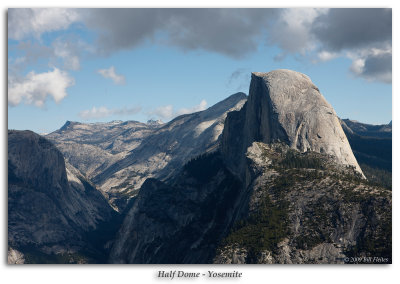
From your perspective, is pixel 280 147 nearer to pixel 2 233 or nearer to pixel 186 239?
pixel 186 239

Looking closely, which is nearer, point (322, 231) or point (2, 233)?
point (2, 233)

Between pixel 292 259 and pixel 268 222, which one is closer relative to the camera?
pixel 292 259

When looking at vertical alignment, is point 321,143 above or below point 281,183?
above

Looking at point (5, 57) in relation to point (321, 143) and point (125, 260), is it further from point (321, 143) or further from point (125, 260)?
point (321, 143)

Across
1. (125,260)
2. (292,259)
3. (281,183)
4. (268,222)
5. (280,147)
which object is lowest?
(125,260)
